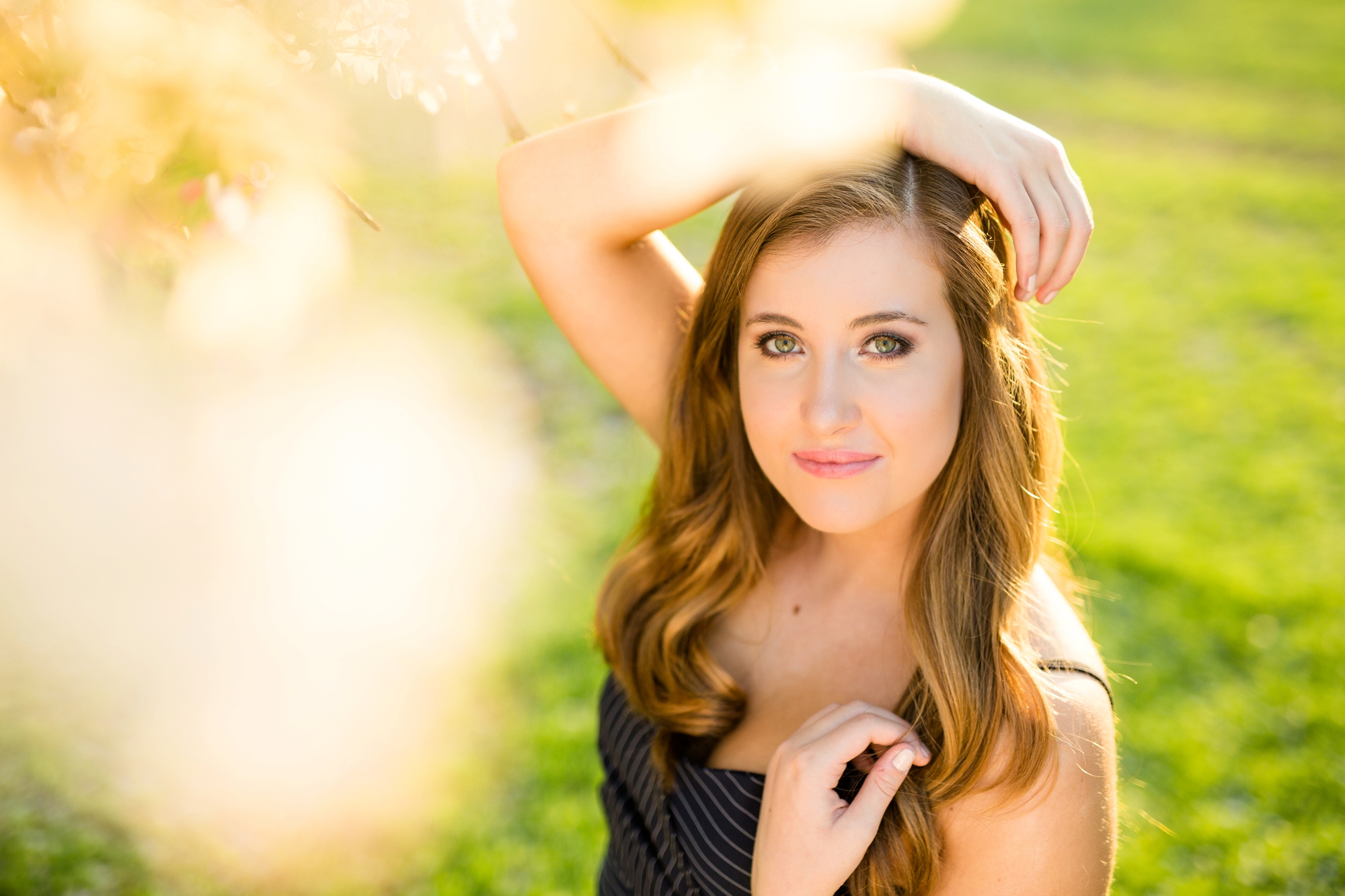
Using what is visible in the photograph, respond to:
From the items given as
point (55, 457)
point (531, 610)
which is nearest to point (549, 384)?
point (531, 610)

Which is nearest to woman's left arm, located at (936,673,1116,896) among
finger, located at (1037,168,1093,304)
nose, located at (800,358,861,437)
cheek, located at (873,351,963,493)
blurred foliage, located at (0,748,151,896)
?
cheek, located at (873,351,963,493)

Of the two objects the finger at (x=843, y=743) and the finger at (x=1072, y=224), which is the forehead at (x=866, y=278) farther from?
the finger at (x=843, y=743)

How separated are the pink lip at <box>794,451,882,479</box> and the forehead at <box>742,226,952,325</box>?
0.82 ft

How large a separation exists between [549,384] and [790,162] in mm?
4957

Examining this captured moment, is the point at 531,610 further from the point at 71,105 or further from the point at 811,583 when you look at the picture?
the point at 71,105

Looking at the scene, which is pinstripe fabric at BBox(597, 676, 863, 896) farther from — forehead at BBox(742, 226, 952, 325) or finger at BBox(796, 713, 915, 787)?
forehead at BBox(742, 226, 952, 325)

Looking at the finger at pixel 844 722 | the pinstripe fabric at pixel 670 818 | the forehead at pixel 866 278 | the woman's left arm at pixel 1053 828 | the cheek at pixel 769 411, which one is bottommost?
the pinstripe fabric at pixel 670 818

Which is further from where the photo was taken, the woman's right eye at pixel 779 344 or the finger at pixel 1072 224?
the woman's right eye at pixel 779 344

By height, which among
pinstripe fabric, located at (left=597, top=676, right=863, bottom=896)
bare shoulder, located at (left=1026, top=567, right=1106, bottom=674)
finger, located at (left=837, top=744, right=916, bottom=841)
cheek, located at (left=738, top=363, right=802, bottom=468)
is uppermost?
cheek, located at (left=738, top=363, right=802, bottom=468)

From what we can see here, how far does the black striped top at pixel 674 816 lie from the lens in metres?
1.93

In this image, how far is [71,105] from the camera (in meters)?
1.44

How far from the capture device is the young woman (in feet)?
5.56

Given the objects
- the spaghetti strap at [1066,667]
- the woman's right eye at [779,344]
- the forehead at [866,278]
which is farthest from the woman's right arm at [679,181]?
the spaghetti strap at [1066,667]

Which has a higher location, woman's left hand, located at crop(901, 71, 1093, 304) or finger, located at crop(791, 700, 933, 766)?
woman's left hand, located at crop(901, 71, 1093, 304)
